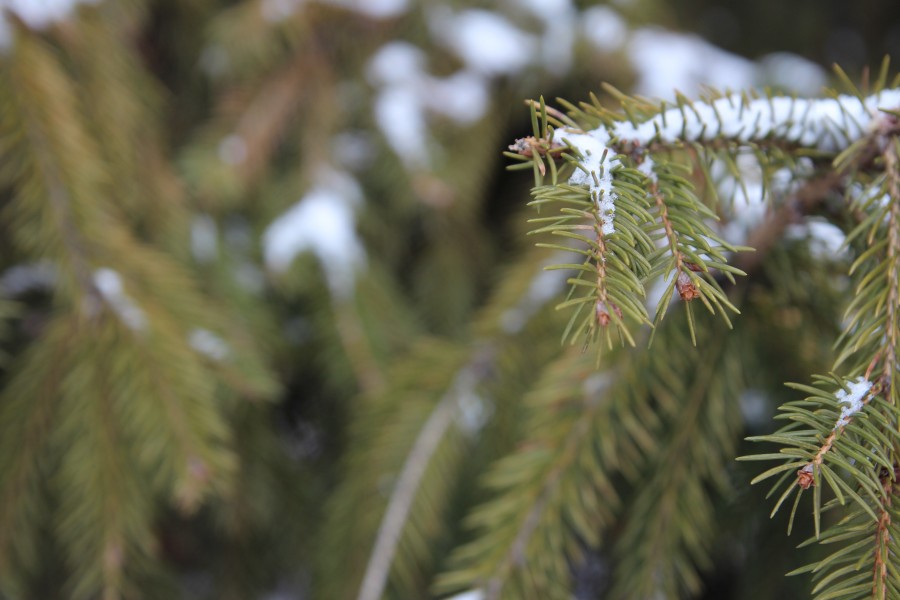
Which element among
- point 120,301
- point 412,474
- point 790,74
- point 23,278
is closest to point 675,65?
point 790,74

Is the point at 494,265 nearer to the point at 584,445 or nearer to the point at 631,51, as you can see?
the point at 631,51

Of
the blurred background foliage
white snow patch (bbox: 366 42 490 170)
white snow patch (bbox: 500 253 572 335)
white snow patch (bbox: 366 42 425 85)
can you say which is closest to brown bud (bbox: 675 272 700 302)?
the blurred background foliage

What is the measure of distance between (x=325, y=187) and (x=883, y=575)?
0.79 meters

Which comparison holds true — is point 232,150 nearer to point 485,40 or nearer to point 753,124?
point 485,40

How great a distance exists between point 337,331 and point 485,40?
1.56ft

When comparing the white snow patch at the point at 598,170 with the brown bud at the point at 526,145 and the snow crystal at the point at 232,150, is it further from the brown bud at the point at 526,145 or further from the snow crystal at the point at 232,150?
the snow crystal at the point at 232,150

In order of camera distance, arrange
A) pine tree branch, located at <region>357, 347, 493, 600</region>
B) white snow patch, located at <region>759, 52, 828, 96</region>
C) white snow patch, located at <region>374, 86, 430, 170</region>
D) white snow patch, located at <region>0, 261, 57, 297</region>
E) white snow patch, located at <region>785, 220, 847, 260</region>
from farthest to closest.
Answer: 1. white snow patch, located at <region>759, 52, 828, 96</region>
2. white snow patch, located at <region>374, 86, 430, 170</region>
3. white snow patch, located at <region>0, 261, 57, 297</region>
4. pine tree branch, located at <region>357, 347, 493, 600</region>
5. white snow patch, located at <region>785, 220, 847, 260</region>

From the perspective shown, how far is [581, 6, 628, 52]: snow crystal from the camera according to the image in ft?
3.21

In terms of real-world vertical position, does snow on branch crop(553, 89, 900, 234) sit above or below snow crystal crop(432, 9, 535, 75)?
above

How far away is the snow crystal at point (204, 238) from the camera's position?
0.89 m

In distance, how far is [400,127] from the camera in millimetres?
944

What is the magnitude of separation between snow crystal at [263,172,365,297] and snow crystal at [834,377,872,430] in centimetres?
65

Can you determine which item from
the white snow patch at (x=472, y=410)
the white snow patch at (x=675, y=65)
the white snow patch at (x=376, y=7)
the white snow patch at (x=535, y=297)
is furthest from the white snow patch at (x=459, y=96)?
the white snow patch at (x=472, y=410)

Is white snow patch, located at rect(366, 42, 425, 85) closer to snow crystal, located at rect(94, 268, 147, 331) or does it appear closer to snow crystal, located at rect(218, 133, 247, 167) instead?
snow crystal, located at rect(218, 133, 247, 167)
